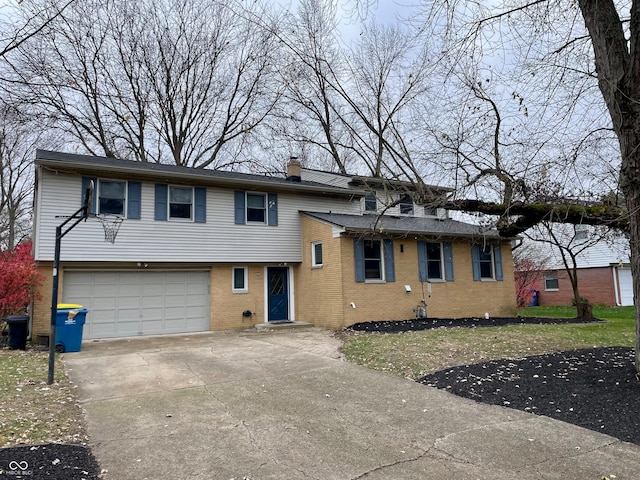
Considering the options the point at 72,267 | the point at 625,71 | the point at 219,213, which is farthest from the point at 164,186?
the point at 625,71

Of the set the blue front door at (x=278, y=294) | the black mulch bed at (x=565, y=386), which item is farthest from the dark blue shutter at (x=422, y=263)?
the black mulch bed at (x=565, y=386)

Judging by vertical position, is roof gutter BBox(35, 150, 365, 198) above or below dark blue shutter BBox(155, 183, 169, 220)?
above

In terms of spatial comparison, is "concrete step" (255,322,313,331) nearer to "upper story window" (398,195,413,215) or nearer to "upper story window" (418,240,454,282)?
"upper story window" (418,240,454,282)

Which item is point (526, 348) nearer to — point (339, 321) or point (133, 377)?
point (339, 321)

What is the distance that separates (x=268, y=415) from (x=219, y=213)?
10205 mm

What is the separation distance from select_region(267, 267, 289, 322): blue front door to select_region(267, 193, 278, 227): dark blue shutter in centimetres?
173

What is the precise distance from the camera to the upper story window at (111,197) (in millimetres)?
12719

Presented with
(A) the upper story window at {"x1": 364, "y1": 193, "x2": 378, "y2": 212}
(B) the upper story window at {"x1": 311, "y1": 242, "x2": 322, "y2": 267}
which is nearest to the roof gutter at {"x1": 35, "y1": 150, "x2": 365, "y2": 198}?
(A) the upper story window at {"x1": 364, "y1": 193, "x2": 378, "y2": 212}

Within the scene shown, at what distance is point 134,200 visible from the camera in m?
13.1

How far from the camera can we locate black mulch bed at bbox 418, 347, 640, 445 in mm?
4742

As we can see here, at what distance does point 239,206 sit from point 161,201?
2.61 metres

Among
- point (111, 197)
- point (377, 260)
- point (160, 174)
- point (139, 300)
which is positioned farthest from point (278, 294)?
point (111, 197)

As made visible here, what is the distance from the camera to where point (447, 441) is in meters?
4.24

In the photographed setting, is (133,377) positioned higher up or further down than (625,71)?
further down
